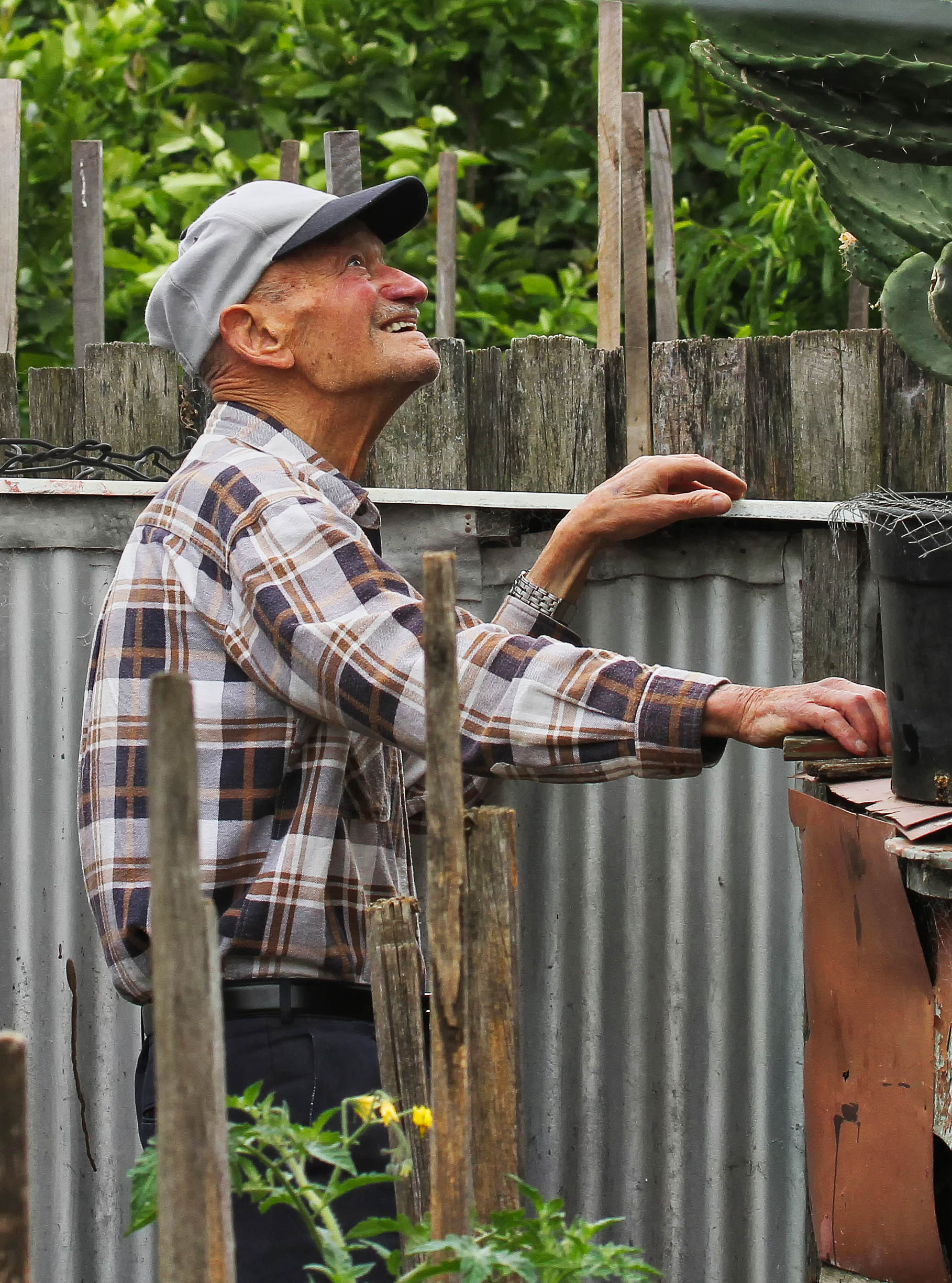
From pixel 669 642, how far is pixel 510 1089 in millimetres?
1533

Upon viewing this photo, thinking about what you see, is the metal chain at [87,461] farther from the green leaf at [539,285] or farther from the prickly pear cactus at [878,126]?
the green leaf at [539,285]

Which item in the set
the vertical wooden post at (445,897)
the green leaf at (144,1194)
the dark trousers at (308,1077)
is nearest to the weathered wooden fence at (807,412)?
the dark trousers at (308,1077)

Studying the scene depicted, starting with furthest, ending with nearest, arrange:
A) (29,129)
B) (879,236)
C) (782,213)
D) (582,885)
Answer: (29,129) → (782,213) → (582,885) → (879,236)

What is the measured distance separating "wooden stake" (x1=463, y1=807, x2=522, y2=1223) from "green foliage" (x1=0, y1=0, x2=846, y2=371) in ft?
10.3

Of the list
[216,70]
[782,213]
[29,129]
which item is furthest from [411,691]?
[216,70]

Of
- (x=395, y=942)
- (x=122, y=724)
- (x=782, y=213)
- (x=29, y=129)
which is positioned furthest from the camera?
(x=29, y=129)

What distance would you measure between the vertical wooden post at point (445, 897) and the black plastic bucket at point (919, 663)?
32.1 inches

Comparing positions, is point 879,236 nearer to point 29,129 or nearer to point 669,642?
point 669,642

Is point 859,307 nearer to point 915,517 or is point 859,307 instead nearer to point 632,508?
point 632,508

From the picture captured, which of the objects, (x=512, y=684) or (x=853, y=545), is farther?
(x=853, y=545)

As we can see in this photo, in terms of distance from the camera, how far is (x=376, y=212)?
2383 mm

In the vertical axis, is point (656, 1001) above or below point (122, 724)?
below

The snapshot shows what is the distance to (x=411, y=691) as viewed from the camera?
70.8 inches

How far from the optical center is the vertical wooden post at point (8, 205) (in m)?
3.03
